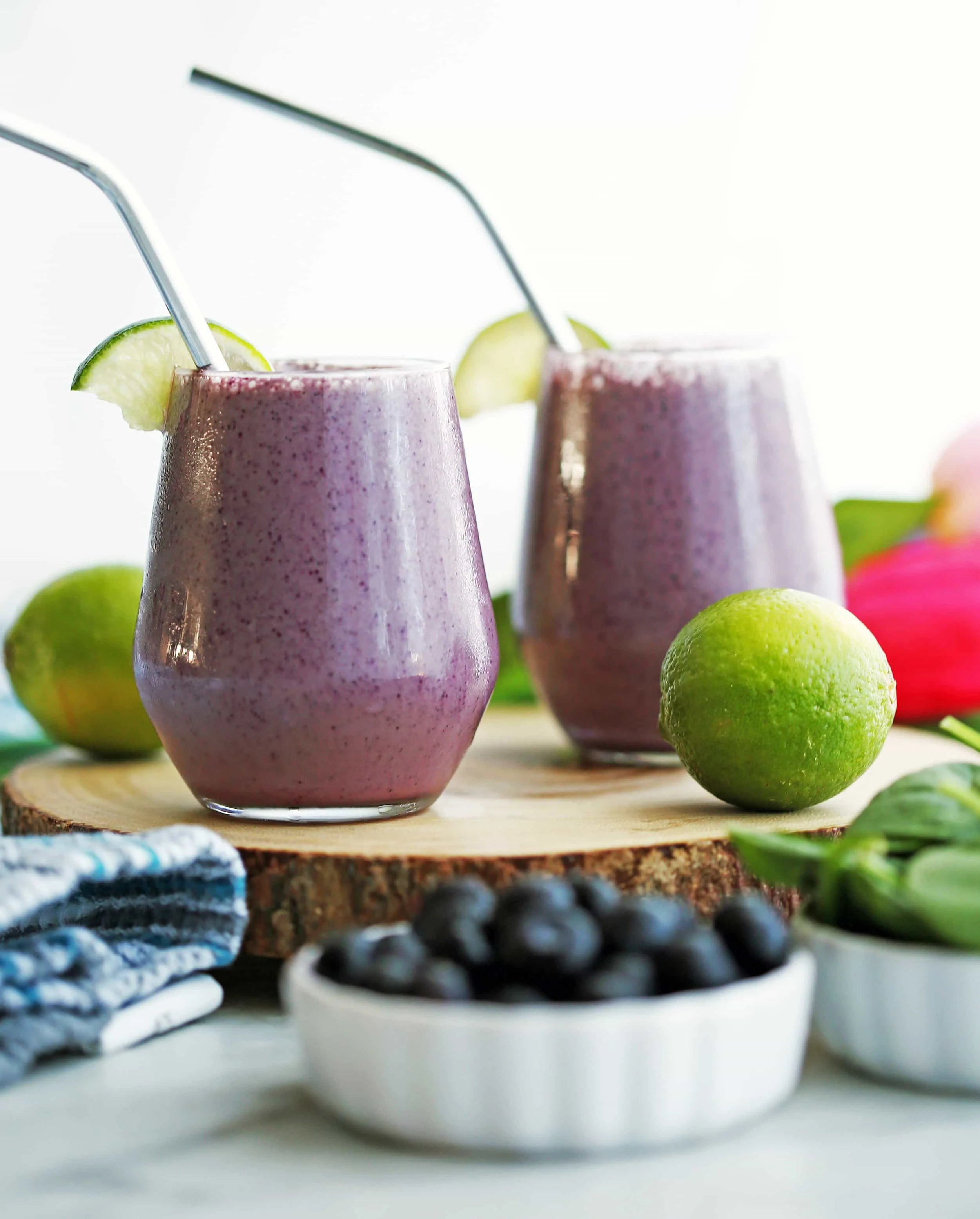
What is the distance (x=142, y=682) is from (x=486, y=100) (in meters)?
1.28

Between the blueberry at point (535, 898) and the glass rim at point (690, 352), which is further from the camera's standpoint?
the glass rim at point (690, 352)

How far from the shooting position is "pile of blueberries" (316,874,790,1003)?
2.05 ft

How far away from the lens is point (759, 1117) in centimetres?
68

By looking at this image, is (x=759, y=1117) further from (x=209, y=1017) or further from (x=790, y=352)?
(x=790, y=352)

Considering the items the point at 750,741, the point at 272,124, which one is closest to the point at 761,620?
the point at 750,741

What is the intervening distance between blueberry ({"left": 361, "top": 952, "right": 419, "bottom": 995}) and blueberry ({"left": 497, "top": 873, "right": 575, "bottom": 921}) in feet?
0.14

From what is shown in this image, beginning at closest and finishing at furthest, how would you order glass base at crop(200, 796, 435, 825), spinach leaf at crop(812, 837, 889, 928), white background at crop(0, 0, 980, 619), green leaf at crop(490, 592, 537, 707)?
1. spinach leaf at crop(812, 837, 889, 928)
2. glass base at crop(200, 796, 435, 825)
3. green leaf at crop(490, 592, 537, 707)
4. white background at crop(0, 0, 980, 619)

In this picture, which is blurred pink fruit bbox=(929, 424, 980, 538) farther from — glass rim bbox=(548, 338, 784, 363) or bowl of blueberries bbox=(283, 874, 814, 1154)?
bowl of blueberries bbox=(283, 874, 814, 1154)

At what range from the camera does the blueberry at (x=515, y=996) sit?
2.03 feet

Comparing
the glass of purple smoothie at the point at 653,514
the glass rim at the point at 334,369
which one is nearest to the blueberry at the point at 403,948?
the glass rim at the point at 334,369

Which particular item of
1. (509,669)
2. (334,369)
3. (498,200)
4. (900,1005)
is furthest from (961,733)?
(498,200)

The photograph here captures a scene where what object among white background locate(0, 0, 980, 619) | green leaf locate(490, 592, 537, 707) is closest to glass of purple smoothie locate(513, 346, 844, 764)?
green leaf locate(490, 592, 537, 707)

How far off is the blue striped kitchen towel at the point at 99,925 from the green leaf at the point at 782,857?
264 mm

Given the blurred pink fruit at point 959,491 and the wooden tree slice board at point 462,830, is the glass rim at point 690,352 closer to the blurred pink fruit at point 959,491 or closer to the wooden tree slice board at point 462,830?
the wooden tree slice board at point 462,830
